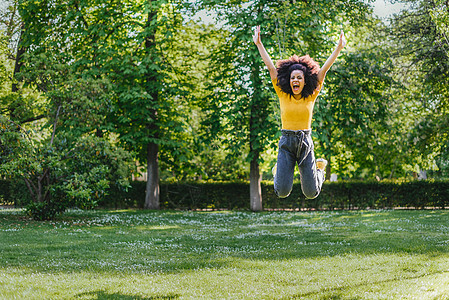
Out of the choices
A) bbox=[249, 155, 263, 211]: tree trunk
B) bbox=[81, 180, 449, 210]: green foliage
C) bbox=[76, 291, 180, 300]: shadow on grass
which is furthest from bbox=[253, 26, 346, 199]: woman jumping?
bbox=[81, 180, 449, 210]: green foliage

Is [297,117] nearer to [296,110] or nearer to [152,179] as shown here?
[296,110]

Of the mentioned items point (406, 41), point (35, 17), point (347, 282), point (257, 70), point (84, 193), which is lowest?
point (347, 282)

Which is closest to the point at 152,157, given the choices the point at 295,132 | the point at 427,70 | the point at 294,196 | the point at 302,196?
the point at 294,196

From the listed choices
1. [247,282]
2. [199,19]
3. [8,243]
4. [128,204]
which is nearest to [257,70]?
[199,19]

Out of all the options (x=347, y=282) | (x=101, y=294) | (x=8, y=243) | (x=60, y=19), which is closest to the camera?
(x=101, y=294)

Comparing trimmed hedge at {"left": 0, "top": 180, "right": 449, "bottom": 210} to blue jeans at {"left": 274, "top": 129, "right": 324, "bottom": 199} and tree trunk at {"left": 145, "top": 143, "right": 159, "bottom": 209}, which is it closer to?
tree trunk at {"left": 145, "top": 143, "right": 159, "bottom": 209}

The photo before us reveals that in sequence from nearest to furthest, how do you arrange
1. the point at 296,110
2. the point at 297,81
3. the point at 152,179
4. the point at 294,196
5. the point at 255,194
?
the point at 297,81 < the point at 296,110 < the point at 255,194 < the point at 152,179 < the point at 294,196

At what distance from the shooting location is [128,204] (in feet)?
86.4

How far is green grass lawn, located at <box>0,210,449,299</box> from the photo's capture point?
7484 millimetres

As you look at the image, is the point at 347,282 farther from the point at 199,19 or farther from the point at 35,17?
the point at 35,17

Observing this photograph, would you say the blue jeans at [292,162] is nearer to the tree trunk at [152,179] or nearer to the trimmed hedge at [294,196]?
the tree trunk at [152,179]

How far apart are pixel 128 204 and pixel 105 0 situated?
35.8ft

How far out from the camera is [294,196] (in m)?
25.9

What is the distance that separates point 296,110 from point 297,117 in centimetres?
11
